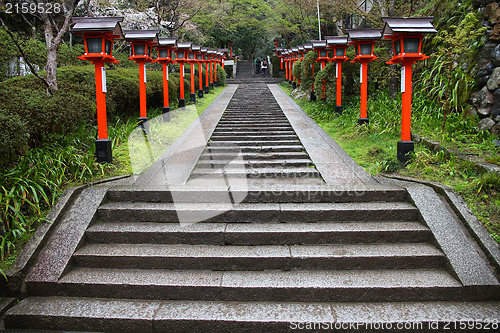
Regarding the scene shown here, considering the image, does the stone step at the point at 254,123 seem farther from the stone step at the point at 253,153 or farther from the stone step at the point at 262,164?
the stone step at the point at 262,164

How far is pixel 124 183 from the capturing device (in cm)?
538

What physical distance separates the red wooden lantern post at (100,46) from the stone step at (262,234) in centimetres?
202

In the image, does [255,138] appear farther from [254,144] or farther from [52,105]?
[52,105]

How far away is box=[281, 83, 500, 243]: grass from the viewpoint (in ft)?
15.1

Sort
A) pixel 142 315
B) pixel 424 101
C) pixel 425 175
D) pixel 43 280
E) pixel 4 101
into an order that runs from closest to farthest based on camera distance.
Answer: pixel 142 315
pixel 43 280
pixel 4 101
pixel 425 175
pixel 424 101

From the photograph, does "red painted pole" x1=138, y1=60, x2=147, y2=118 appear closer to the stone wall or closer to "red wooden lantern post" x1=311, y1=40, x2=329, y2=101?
"red wooden lantern post" x1=311, y1=40, x2=329, y2=101

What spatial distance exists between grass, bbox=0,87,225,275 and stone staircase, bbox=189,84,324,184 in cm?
128

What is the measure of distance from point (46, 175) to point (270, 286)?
3.59m

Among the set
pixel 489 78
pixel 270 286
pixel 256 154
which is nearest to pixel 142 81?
pixel 256 154

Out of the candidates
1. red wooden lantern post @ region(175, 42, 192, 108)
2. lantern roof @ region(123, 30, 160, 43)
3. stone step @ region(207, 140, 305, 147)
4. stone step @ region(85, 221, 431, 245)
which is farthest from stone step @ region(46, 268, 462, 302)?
red wooden lantern post @ region(175, 42, 192, 108)

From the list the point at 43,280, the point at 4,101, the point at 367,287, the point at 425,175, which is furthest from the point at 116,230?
the point at 425,175

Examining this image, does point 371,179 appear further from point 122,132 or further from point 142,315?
point 122,132

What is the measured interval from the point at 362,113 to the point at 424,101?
155cm

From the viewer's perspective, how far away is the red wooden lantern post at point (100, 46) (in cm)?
564
